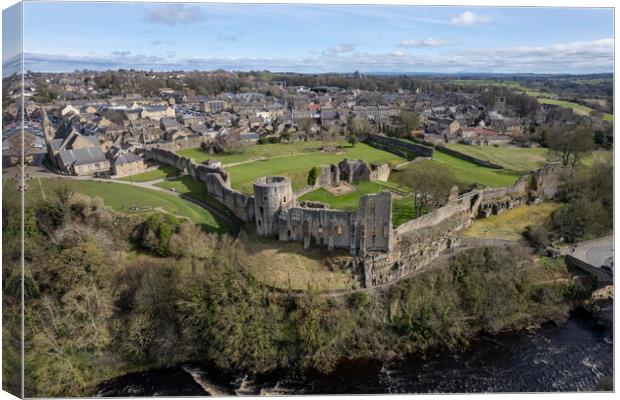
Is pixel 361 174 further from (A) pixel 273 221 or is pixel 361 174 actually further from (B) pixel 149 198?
(B) pixel 149 198

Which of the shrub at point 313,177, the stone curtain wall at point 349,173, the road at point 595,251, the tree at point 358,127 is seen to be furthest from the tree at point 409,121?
the road at point 595,251

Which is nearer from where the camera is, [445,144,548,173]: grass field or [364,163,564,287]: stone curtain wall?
[364,163,564,287]: stone curtain wall

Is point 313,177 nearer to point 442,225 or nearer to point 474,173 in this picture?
point 442,225

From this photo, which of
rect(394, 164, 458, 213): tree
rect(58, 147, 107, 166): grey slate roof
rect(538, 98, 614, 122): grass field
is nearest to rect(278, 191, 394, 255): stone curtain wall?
rect(394, 164, 458, 213): tree

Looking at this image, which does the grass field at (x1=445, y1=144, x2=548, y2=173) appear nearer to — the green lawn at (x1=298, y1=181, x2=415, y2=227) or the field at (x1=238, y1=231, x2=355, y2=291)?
the green lawn at (x1=298, y1=181, x2=415, y2=227)

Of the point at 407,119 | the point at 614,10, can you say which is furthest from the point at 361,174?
the point at 407,119

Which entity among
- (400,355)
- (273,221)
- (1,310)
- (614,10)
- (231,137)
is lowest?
(400,355)
